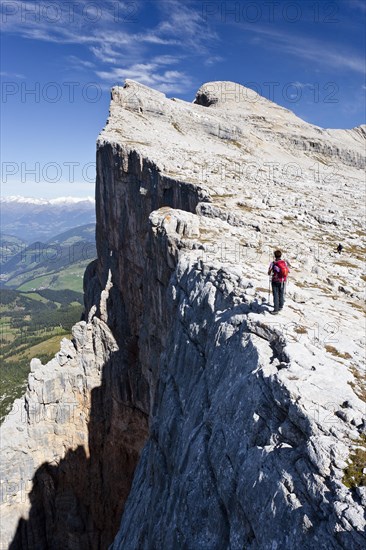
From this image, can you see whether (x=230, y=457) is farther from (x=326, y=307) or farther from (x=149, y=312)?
(x=149, y=312)

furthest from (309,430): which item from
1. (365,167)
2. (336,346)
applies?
(365,167)

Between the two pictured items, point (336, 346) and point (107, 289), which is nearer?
point (336, 346)

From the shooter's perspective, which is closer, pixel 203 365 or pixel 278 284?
pixel 278 284

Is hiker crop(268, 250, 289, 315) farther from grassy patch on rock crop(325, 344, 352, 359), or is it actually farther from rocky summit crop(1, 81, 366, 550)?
grassy patch on rock crop(325, 344, 352, 359)

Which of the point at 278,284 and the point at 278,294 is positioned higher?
the point at 278,284

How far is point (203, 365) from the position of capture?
16.8 m

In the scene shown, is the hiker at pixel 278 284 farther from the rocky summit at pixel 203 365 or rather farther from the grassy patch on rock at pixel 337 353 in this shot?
the grassy patch on rock at pixel 337 353

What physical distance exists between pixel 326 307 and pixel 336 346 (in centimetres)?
407

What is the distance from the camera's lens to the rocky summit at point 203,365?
31.4 feet

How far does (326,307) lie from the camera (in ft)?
56.9

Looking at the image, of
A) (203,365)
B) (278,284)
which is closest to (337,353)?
(278,284)

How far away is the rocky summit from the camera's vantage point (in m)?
9.56

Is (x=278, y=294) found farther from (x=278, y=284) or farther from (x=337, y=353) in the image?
(x=337, y=353)

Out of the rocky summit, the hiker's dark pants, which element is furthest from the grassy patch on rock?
the hiker's dark pants
